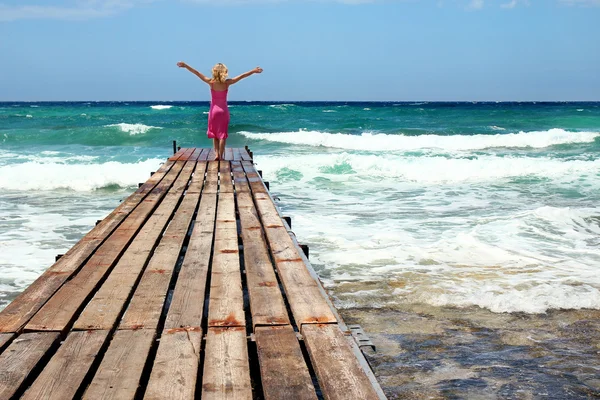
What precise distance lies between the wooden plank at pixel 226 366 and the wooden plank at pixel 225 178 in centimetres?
485

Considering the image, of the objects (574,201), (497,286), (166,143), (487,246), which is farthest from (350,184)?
(166,143)

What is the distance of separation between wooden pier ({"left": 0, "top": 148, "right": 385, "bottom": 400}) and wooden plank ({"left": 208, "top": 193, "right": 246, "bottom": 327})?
0.4 inches

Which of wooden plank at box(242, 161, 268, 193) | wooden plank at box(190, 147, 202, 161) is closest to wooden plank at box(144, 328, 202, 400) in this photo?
wooden plank at box(242, 161, 268, 193)

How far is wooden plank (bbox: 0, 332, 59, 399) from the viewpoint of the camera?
237 centimetres

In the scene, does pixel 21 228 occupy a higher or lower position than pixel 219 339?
lower

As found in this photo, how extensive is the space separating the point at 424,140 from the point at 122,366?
27.5 meters

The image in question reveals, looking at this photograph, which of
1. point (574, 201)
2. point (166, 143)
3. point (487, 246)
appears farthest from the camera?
point (166, 143)

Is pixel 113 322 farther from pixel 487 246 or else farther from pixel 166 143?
pixel 166 143

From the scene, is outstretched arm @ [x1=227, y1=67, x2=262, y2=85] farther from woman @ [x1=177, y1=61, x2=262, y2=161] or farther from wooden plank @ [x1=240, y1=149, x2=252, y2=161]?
wooden plank @ [x1=240, y1=149, x2=252, y2=161]

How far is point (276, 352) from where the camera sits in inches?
105

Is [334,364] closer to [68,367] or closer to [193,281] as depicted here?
[68,367]

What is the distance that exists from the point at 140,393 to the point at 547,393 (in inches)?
105

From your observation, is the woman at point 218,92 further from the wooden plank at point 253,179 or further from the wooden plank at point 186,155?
the wooden plank at point 186,155

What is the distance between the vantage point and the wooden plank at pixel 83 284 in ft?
9.92
